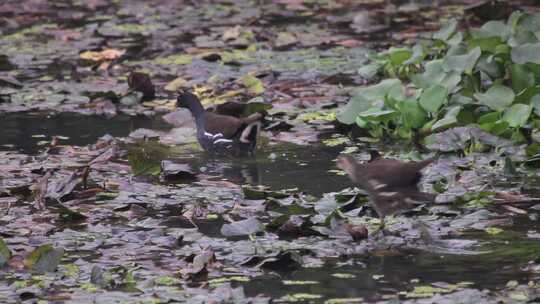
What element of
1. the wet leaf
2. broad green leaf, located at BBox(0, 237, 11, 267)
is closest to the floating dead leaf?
the wet leaf

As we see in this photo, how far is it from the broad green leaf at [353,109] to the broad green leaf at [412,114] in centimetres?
39

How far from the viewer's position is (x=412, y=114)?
852 centimetres

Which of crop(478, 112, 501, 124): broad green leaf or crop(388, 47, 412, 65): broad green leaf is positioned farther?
crop(388, 47, 412, 65): broad green leaf

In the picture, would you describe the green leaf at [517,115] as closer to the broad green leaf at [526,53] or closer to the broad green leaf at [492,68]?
the broad green leaf at [526,53]

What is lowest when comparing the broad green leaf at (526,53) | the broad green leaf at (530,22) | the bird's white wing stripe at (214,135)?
the bird's white wing stripe at (214,135)

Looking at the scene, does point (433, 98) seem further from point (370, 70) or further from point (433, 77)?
point (370, 70)

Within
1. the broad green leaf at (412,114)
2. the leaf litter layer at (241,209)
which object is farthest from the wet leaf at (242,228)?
the broad green leaf at (412,114)

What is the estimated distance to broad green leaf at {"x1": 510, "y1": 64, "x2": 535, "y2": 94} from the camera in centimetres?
836

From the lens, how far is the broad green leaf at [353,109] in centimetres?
882

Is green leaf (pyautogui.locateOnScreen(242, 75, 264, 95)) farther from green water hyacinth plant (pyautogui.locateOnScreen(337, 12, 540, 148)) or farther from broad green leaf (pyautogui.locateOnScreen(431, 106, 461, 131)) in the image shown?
broad green leaf (pyautogui.locateOnScreen(431, 106, 461, 131))

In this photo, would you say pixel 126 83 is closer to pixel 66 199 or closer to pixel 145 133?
pixel 145 133

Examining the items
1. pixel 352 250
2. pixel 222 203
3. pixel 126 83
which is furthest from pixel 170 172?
pixel 126 83

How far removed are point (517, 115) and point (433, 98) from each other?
628 millimetres

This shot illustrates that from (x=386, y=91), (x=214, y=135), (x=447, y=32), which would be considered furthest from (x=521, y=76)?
(x=214, y=135)
